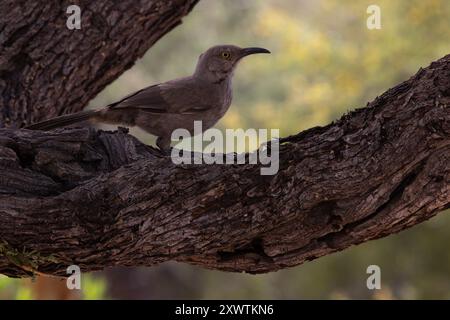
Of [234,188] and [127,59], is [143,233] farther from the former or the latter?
[127,59]

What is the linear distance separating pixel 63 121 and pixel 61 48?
0.69m

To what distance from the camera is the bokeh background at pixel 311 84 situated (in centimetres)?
1098

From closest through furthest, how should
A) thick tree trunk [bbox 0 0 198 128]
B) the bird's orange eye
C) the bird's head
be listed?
thick tree trunk [bbox 0 0 198 128] < the bird's head < the bird's orange eye

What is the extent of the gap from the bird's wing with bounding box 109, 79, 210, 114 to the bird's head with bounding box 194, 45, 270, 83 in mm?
421

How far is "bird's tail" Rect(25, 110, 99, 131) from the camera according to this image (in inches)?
197

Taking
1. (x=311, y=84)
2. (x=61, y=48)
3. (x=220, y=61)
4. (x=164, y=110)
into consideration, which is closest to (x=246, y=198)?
(x=164, y=110)

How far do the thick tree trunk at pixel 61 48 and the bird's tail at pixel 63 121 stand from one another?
1.47ft

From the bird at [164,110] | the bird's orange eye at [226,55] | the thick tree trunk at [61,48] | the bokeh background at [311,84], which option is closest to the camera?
the bird at [164,110]

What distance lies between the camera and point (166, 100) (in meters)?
5.47

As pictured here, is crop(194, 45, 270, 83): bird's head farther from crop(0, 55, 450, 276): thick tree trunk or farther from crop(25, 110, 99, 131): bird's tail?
crop(0, 55, 450, 276): thick tree trunk

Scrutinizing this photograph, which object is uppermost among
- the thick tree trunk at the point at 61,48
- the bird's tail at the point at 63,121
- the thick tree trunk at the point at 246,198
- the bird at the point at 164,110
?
the thick tree trunk at the point at 61,48

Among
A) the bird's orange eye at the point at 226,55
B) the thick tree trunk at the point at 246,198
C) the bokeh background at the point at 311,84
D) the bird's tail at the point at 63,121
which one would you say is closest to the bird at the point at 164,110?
the bird's tail at the point at 63,121

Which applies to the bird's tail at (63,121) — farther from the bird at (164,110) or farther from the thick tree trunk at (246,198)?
the thick tree trunk at (246,198)

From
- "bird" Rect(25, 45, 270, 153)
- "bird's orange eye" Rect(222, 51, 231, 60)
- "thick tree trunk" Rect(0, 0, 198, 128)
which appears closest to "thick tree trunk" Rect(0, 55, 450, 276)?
"bird" Rect(25, 45, 270, 153)
